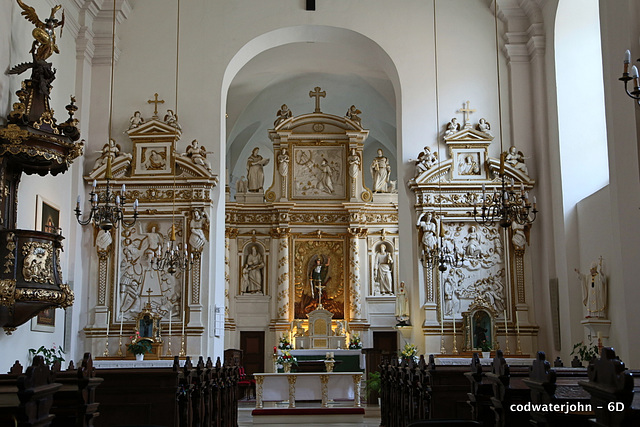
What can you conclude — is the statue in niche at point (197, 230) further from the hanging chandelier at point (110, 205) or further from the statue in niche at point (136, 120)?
the statue in niche at point (136, 120)

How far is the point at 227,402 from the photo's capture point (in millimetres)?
10711

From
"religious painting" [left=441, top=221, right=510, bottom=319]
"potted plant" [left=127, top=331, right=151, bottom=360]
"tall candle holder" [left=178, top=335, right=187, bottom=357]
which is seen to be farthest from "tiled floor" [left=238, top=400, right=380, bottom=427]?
"religious painting" [left=441, top=221, right=510, bottom=319]

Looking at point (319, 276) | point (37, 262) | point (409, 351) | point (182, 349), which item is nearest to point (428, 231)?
point (409, 351)

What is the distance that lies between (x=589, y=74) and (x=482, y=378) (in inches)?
357

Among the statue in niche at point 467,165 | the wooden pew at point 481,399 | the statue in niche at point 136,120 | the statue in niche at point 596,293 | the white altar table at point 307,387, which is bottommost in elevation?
the white altar table at point 307,387

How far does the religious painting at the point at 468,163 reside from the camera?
1450cm

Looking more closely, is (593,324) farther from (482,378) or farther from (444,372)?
(482,378)

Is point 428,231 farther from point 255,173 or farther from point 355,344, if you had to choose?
point 255,173

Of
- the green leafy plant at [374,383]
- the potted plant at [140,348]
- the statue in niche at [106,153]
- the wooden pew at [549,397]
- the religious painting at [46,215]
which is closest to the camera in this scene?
the wooden pew at [549,397]

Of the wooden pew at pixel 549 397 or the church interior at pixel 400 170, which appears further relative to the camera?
the church interior at pixel 400 170

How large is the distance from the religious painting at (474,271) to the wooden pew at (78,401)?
29.9ft

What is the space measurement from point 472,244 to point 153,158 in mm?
6141

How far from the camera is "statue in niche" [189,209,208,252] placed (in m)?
14.0

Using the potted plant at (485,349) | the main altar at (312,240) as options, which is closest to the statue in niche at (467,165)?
the potted plant at (485,349)
